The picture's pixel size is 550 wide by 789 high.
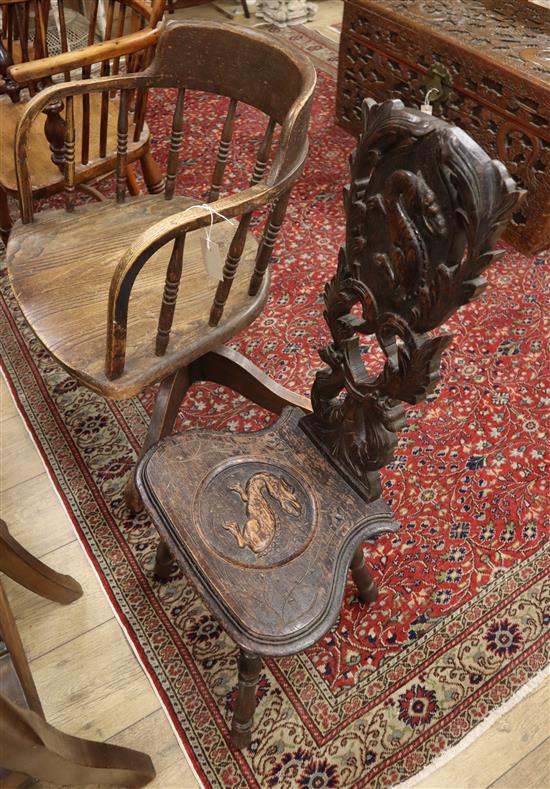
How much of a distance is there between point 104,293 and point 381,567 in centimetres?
94

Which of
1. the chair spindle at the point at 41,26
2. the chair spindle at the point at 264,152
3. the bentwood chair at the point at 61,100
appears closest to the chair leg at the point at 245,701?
the chair spindle at the point at 264,152

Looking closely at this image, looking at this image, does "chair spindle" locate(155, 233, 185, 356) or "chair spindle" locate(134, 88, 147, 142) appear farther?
"chair spindle" locate(134, 88, 147, 142)

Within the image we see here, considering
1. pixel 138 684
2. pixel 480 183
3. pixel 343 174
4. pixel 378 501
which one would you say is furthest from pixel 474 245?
pixel 343 174

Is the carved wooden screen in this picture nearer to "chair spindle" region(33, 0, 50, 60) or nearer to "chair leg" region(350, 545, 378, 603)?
"chair leg" region(350, 545, 378, 603)

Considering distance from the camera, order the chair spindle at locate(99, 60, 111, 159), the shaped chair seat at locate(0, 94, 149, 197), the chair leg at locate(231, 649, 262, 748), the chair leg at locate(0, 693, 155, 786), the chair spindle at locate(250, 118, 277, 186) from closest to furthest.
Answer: the chair leg at locate(0, 693, 155, 786) < the chair leg at locate(231, 649, 262, 748) < the chair spindle at locate(250, 118, 277, 186) < the chair spindle at locate(99, 60, 111, 159) < the shaped chair seat at locate(0, 94, 149, 197)

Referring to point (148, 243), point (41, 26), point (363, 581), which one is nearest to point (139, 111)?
point (41, 26)

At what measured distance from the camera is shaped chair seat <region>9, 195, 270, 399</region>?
1.27 meters

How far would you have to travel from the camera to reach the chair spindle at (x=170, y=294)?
3.59ft

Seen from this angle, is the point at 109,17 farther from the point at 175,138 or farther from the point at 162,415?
the point at 162,415

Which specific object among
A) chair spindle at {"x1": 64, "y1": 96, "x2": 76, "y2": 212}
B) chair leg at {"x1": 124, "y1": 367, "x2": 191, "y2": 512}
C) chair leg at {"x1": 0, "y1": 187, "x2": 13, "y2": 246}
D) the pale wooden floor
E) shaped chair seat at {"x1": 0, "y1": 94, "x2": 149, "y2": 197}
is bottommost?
the pale wooden floor

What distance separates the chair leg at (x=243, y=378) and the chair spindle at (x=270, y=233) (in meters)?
0.35

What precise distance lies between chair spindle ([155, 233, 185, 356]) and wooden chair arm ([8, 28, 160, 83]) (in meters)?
0.65

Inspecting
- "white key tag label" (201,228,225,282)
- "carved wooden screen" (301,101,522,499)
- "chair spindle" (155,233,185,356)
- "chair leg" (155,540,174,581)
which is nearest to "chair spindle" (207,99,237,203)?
"white key tag label" (201,228,225,282)

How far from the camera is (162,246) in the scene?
1.32 metres
